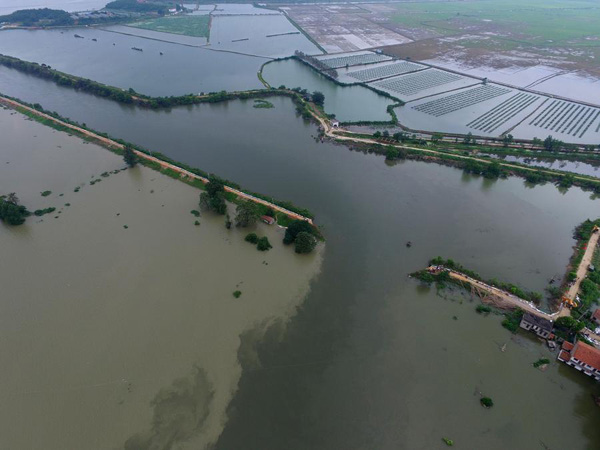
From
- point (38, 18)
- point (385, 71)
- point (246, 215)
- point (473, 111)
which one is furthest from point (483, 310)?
point (38, 18)

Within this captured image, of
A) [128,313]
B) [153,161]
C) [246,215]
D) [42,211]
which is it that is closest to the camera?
[128,313]

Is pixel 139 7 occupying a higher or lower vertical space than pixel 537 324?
higher

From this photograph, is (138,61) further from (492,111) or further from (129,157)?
(492,111)

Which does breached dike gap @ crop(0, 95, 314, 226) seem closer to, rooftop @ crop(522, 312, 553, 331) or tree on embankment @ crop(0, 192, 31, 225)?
tree on embankment @ crop(0, 192, 31, 225)

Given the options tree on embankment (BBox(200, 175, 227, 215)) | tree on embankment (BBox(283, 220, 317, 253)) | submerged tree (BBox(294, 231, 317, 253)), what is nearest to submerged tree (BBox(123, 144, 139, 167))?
tree on embankment (BBox(200, 175, 227, 215))

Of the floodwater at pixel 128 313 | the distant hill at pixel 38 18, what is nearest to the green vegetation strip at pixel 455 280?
the floodwater at pixel 128 313

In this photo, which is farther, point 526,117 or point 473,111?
point 473,111
